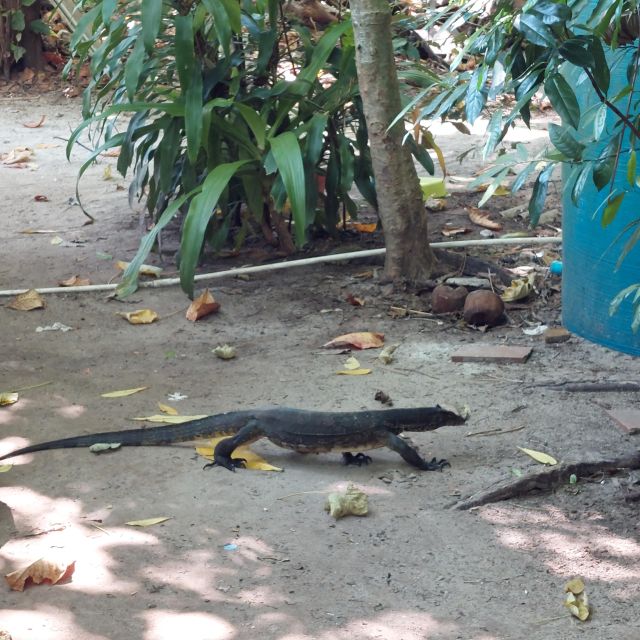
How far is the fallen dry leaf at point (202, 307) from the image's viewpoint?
507 cm

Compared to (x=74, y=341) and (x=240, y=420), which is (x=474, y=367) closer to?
(x=240, y=420)

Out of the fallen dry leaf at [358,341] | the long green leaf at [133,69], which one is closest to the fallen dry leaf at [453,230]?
the fallen dry leaf at [358,341]

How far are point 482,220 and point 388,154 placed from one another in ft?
4.31

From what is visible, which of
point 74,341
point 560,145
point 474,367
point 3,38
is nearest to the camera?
point 560,145

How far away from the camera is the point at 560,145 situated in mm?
2400

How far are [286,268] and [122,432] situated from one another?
83.6 inches

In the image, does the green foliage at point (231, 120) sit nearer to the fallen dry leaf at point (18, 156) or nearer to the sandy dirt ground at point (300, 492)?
the sandy dirt ground at point (300, 492)

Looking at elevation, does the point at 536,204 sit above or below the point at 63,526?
above

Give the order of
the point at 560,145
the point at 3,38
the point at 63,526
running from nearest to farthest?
the point at 560,145, the point at 63,526, the point at 3,38

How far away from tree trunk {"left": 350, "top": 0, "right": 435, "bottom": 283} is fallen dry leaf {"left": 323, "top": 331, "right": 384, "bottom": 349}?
2.20ft

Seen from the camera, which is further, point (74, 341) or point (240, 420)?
point (74, 341)

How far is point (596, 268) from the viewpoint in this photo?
436cm

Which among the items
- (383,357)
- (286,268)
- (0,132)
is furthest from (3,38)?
(383,357)

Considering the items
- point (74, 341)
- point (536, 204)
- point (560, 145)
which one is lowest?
point (74, 341)
